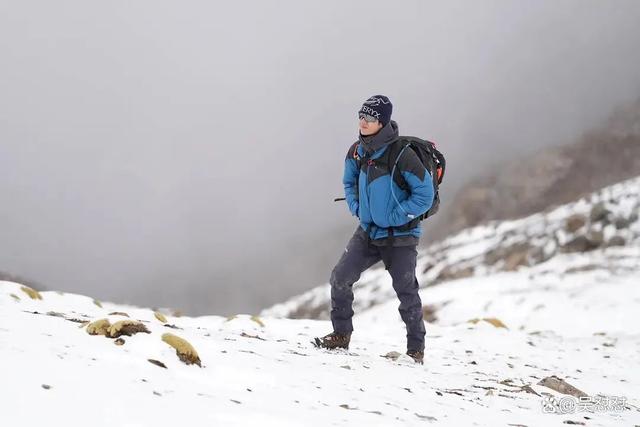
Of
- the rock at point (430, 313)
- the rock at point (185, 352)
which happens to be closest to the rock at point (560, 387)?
the rock at point (185, 352)

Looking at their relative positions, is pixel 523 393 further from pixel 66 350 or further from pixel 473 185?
pixel 473 185

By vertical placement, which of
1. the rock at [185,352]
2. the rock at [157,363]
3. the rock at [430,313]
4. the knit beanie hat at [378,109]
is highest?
the rock at [430,313]

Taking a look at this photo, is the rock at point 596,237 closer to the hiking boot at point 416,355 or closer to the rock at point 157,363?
the hiking boot at point 416,355

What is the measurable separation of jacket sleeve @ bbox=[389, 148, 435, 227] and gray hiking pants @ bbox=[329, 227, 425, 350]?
0.60 metres

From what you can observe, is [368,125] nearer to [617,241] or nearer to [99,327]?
[99,327]

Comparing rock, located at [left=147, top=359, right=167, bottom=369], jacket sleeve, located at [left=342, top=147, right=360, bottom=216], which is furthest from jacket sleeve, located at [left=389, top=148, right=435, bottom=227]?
rock, located at [left=147, top=359, right=167, bottom=369]

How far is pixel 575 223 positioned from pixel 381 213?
780 inches

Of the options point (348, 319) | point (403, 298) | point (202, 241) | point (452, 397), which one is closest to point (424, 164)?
point (403, 298)

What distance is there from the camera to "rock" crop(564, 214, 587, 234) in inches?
941

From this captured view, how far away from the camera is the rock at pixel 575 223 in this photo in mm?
23906

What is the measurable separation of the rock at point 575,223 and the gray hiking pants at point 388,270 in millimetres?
18677

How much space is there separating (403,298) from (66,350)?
14.4 ft

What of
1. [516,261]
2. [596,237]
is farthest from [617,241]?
[516,261]

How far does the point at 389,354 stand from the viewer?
793 cm
